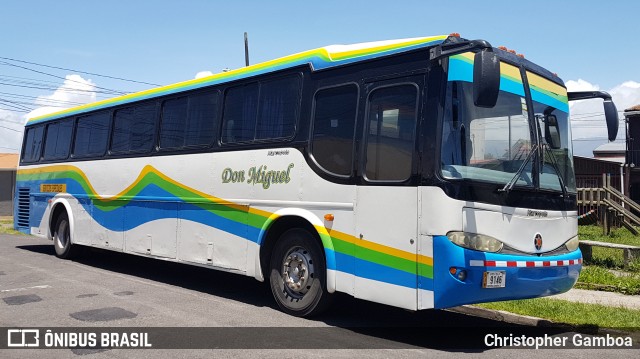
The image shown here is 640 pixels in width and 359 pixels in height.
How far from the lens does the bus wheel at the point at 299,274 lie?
298 inches

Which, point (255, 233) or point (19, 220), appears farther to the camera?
point (19, 220)

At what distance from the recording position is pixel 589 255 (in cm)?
1302

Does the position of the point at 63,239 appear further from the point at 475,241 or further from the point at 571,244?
the point at 571,244

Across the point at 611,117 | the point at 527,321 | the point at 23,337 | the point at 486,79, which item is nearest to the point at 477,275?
the point at 486,79

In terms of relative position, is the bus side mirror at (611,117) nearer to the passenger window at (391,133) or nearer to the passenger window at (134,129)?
the passenger window at (391,133)

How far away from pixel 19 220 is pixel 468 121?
43.7 ft

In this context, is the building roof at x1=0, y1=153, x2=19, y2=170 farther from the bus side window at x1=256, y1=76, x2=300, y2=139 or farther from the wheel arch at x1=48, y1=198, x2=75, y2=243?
the bus side window at x1=256, y1=76, x2=300, y2=139

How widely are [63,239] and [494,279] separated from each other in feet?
35.7

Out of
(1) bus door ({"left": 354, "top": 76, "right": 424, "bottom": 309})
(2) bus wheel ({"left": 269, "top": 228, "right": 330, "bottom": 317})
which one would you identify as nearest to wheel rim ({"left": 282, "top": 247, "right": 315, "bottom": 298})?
(2) bus wheel ({"left": 269, "top": 228, "right": 330, "bottom": 317})

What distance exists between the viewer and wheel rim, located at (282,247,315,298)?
7730 millimetres

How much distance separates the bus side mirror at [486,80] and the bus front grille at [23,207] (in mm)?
13157

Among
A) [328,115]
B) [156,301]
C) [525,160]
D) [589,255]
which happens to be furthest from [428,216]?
[589,255]

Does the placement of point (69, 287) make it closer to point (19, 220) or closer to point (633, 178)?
point (19, 220)

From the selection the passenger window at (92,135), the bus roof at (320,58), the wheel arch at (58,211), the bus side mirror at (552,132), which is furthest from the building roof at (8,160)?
the bus side mirror at (552,132)
